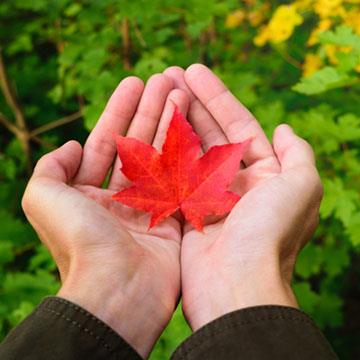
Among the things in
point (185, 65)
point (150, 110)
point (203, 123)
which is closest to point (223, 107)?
point (203, 123)

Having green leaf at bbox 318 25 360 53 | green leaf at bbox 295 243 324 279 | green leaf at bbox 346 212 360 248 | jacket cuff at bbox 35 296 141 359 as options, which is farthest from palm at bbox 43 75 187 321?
green leaf at bbox 295 243 324 279

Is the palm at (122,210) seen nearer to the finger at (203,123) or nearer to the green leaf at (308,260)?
the finger at (203,123)

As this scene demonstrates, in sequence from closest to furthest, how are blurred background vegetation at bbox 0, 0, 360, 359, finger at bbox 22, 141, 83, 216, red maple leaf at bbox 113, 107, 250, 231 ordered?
finger at bbox 22, 141, 83, 216
red maple leaf at bbox 113, 107, 250, 231
blurred background vegetation at bbox 0, 0, 360, 359

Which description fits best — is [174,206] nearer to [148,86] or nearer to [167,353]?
[148,86]

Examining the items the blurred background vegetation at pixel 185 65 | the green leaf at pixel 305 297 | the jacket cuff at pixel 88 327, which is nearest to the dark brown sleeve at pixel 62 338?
the jacket cuff at pixel 88 327

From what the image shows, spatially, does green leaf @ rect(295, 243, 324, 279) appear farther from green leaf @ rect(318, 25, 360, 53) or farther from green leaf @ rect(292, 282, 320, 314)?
green leaf @ rect(318, 25, 360, 53)

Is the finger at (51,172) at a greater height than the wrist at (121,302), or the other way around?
the finger at (51,172)

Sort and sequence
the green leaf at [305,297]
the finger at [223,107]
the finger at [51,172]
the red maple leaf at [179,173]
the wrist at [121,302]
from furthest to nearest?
the green leaf at [305,297], the finger at [223,107], the red maple leaf at [179,173], the finger at [51,172], the wrist at [121,302]

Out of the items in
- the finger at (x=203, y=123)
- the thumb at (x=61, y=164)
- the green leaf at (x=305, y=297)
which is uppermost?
the thumb at (x=61, y=164)
